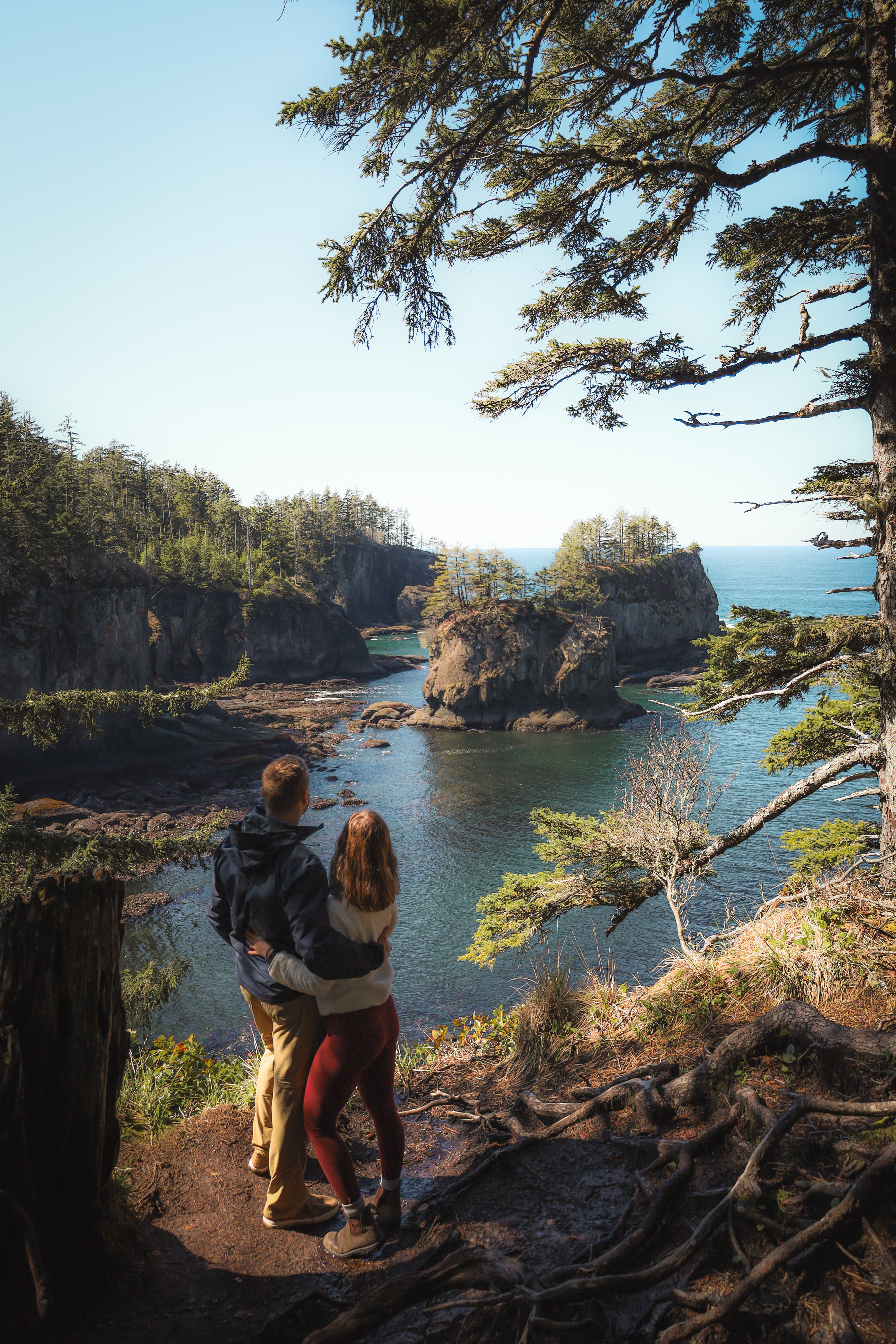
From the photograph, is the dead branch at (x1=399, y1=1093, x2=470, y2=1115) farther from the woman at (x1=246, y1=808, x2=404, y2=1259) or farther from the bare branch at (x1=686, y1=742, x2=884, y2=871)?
the bare branch at (x1=686, y1=742, x2=884, y2=871)

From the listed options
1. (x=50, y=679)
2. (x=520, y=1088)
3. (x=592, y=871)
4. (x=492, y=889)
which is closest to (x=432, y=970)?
(x=492, y=889)

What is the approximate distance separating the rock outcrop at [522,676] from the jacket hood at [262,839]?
45.4 meters

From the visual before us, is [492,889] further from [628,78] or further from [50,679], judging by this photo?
[50,679]

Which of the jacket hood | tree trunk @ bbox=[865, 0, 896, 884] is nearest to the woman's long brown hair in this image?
the jacket hood

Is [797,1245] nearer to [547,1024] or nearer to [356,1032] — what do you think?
[356,1032]

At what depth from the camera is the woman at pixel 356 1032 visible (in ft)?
9.61

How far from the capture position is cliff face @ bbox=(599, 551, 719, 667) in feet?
217

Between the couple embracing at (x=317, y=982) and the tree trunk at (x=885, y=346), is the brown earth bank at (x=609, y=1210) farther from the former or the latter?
the tree trunk at (x=885, y=346)

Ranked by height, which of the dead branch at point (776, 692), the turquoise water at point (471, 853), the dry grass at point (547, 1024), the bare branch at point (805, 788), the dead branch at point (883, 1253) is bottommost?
the turquoise water at point (471, 853)

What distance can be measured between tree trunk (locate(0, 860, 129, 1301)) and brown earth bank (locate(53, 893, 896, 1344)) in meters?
0.30

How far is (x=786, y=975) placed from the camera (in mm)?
4254

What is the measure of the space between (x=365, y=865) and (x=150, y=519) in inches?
2908

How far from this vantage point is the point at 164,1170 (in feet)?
11.7

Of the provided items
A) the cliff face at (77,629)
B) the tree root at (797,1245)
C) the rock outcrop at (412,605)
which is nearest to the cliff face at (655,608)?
the cliff face at (77,629)
